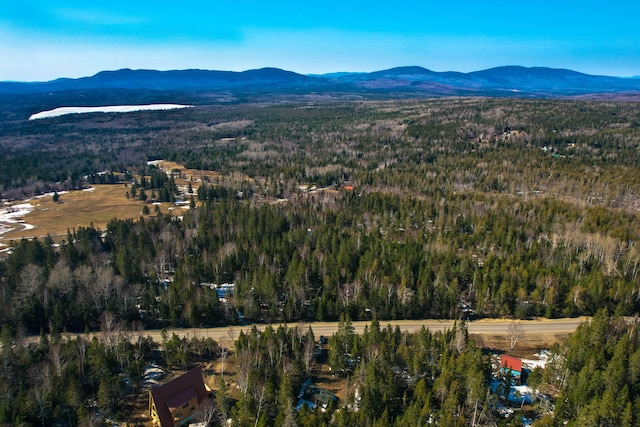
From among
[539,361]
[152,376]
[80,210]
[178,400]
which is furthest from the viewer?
[80,210]

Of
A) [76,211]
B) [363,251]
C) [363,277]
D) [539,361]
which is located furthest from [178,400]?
[76,211]

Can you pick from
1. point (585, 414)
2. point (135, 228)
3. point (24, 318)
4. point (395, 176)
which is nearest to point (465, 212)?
point (395, 176)

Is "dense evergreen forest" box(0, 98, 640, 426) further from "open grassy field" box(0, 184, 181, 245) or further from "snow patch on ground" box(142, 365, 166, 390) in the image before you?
"open grassy field" box(0, 184, 181, 245)

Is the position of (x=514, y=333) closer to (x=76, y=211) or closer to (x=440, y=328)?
(x=440, y=328)

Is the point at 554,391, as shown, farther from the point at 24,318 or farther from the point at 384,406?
the point at 24,318

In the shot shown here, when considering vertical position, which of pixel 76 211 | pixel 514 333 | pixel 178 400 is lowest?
pixel 514 333

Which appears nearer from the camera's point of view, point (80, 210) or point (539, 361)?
point (539, 361)

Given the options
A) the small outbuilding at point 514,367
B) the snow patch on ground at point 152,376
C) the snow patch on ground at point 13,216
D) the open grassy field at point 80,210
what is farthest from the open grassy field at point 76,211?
the small outbuilding at point 514,367

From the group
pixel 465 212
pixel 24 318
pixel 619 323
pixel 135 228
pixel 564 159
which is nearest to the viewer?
pixel 619 323
